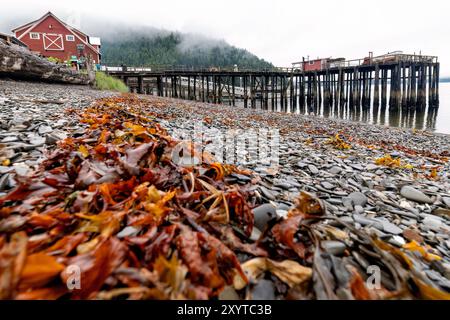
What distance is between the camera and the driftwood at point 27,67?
11028 millimetres

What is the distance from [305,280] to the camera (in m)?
1.15

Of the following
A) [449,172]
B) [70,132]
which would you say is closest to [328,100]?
[449,172]

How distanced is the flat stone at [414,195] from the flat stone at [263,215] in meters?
1.88

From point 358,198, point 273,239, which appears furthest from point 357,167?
point 273,239

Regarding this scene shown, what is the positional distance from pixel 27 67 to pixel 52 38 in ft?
92.5

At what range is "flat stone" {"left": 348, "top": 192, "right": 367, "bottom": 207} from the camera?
2300 mm

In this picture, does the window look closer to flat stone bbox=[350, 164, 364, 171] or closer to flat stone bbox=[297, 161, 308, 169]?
flat stone bbox=[297, 161, 308, 169]

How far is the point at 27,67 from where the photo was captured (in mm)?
12000

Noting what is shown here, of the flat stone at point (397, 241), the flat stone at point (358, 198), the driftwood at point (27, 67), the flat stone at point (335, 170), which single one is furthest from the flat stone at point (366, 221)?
the driftwood at point (27, 67)

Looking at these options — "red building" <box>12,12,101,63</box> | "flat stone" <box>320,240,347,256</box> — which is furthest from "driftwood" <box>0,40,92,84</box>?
"red building" <box>12,12,101,63</box>

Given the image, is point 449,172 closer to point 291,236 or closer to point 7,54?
point 291,236

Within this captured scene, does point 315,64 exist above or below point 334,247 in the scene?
above

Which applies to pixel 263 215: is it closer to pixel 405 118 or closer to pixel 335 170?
pixel 335 170

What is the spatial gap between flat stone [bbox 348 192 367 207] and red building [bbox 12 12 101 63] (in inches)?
1501
